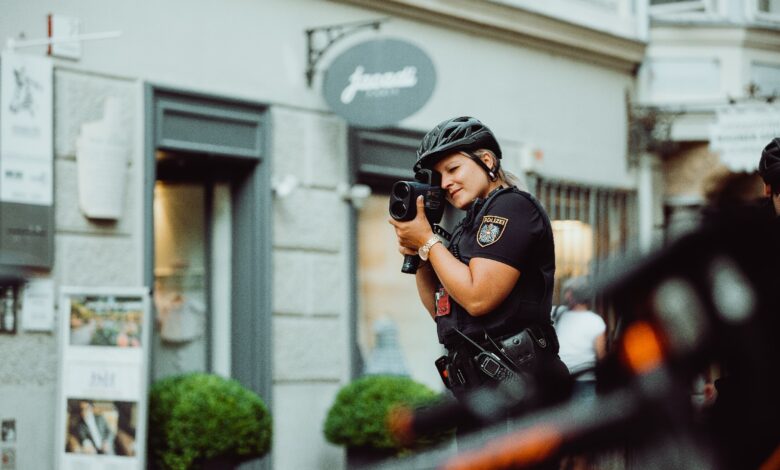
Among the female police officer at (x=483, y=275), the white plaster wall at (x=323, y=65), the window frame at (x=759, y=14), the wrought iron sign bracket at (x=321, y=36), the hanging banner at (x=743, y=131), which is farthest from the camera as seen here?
the window frame at (x=759, y=14)

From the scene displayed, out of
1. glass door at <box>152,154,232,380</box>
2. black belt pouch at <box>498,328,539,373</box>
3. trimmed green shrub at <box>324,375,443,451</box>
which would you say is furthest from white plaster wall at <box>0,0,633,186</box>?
black belt pouch at <box>498,328,539,373</box>

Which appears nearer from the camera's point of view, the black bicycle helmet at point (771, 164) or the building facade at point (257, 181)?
the black bicycle helmet at point (771, 164)

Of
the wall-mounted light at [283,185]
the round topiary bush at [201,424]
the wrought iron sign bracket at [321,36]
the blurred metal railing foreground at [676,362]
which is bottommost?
the round topiary bush at [201,424]

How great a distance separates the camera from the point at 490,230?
153 inches

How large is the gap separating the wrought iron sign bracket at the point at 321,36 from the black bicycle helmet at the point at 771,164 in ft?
20.6

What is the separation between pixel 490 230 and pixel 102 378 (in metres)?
4.79

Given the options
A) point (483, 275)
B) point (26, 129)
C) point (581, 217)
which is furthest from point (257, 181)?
point (483, 275)

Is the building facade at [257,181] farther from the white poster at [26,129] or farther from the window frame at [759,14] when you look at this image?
the window frame at [759,14]

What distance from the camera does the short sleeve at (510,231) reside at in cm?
385

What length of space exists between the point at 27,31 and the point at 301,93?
255 cm

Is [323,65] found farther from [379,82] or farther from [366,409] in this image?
[366,409]

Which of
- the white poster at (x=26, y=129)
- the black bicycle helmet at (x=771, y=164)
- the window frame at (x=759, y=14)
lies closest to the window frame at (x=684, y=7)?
the window frame at (x=759, y=14)

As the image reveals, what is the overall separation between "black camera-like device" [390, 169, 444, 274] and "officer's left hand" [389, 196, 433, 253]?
0.01 metres

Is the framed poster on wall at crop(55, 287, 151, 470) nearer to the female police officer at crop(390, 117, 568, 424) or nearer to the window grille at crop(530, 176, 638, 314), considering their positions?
the female police officer at crop(390, 117, 568, 424)
